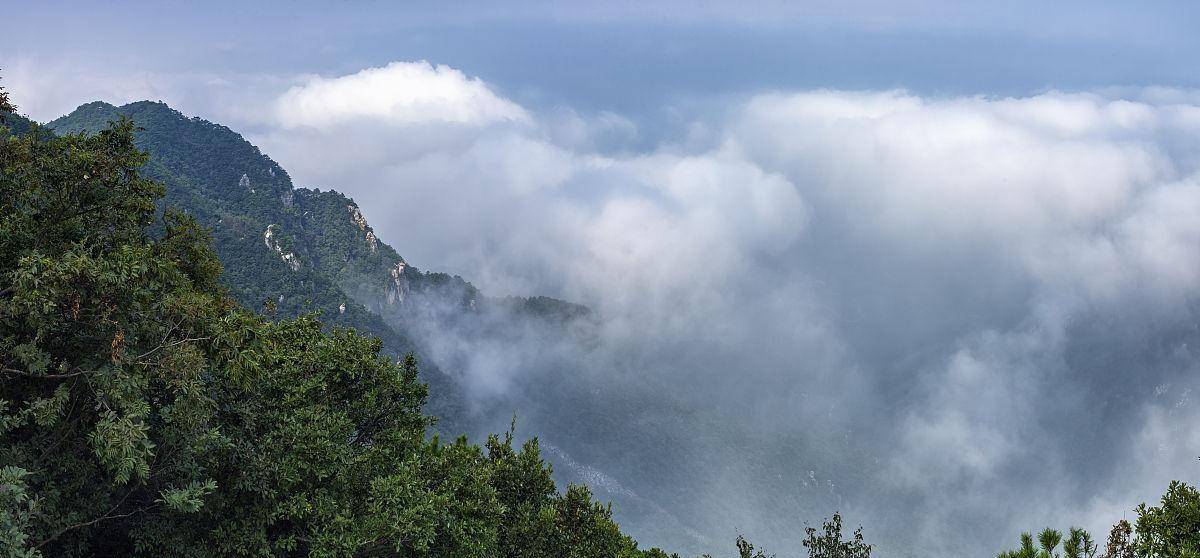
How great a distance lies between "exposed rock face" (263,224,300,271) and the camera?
615ft

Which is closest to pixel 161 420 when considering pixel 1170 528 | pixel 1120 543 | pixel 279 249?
pixel 1120 543

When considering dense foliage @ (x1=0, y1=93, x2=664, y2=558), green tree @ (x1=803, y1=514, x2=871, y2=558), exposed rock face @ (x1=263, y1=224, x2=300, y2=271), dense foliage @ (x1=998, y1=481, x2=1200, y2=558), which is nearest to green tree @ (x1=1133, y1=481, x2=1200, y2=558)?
dense foliage @ (x1=998, y1=481, x2=1200, y2=558)

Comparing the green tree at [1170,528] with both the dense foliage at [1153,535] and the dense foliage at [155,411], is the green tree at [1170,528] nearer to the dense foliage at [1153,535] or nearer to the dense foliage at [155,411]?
the dense foliage at [1153,535]

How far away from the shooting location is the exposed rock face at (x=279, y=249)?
187375 mm

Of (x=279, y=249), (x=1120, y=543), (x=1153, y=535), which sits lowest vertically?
(x=1120, y=543)

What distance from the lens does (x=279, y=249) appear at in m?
189

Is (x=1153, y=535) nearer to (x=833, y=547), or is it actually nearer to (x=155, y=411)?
(x=833, y=547)

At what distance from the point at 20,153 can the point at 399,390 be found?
13083mm

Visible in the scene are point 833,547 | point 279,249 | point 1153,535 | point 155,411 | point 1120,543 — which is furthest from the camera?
point 279,249

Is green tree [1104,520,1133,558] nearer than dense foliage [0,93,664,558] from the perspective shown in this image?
No

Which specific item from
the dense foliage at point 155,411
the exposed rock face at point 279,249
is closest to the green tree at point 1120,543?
the dense foliage at point 155,411

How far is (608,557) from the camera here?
99.3ft

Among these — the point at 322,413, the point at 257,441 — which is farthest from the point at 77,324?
the point at 322,413

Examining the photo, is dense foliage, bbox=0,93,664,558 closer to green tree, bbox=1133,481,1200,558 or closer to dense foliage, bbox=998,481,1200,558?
dense foliage, bbox=998,481,1200,558
